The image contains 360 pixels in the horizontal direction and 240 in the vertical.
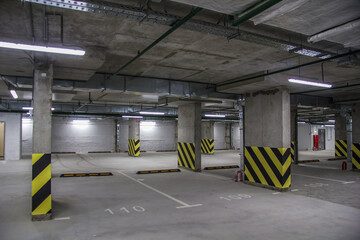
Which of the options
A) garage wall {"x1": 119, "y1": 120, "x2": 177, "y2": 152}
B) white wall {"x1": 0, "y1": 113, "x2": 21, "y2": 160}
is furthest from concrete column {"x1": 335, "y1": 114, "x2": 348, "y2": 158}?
white wall {"x1": 0, "y1": 113, "x2": 21, "y2": 160}

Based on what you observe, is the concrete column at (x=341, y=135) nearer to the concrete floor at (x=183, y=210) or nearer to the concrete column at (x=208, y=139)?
the concrete column at (x=208, y=139)

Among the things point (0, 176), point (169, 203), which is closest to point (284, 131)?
point (169, 203)

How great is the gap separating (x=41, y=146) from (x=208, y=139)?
19789 millimetres

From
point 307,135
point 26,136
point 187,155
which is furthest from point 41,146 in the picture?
point 307,135

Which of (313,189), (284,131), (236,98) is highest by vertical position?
(236,98)

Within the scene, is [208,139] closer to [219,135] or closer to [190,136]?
[219,135]

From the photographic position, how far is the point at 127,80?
10109 mm

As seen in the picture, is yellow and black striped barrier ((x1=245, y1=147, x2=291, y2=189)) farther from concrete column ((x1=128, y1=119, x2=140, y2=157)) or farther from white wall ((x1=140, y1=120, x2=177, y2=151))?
white wall ((x1=140, y1=120, x2=177, y2=151))

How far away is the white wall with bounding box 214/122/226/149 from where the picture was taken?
32.8 metres

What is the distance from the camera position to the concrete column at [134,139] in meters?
23.1

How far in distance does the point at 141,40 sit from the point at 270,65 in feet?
13.8

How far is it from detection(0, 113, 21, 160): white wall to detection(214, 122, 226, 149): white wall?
67.8 ft

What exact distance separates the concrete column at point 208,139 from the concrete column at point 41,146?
774 inches

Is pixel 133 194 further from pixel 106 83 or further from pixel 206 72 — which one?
pixel 206 72
